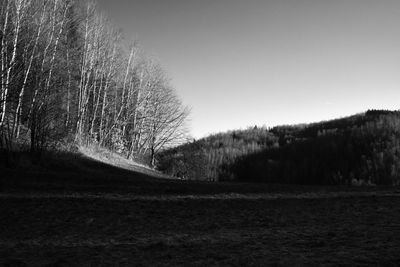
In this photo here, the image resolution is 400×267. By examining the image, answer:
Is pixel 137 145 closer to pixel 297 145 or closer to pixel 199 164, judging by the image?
pixel 199 164

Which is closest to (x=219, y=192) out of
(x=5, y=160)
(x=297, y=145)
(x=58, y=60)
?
(x=5, y=160)

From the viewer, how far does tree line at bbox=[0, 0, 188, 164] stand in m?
13.2

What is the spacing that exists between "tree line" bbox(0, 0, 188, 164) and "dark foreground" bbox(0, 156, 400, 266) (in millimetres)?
4842

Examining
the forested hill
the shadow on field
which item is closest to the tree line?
the shadow on field

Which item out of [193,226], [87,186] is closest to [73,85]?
[87,186]

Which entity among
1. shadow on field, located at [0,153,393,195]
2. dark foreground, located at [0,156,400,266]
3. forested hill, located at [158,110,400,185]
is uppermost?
forested hill, located at [158,110,400,185]

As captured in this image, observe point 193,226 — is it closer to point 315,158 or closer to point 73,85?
point 73,85

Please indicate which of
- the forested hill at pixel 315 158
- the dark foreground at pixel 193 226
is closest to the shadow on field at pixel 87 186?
the dark foreground at pixel 193 226

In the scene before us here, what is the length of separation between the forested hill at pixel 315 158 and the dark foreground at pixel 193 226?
18143mm

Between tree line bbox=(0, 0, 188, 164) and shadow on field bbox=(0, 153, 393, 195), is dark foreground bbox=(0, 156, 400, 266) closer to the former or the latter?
shadow on field bbox=(0, 153, 393, 195)

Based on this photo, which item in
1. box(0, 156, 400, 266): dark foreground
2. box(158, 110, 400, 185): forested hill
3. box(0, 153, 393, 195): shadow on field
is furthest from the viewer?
box(158, 110, 400, 185): forested hill

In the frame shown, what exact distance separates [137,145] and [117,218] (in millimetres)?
24189

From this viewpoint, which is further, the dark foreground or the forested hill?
the forested hill

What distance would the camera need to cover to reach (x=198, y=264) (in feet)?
11.7
